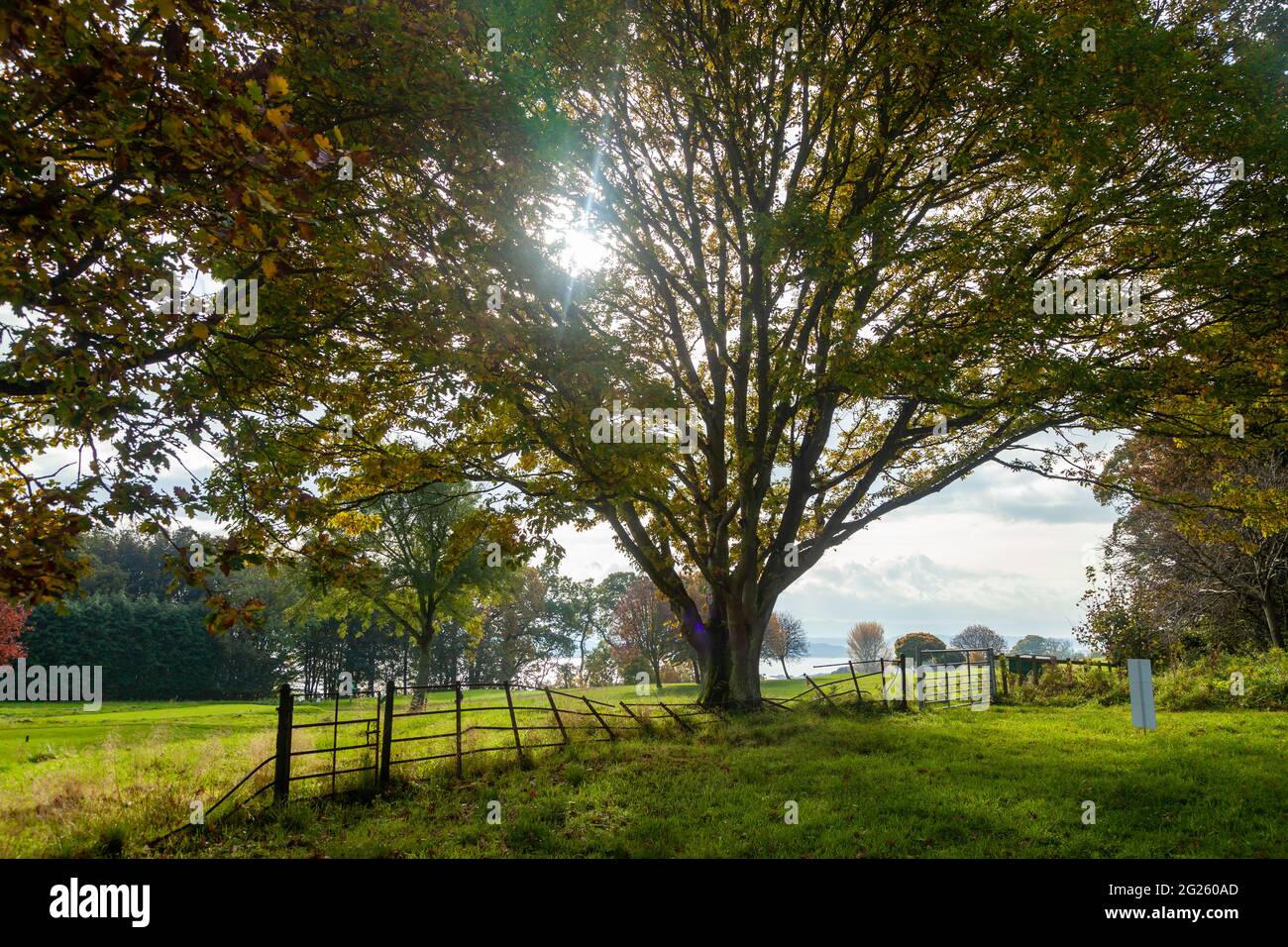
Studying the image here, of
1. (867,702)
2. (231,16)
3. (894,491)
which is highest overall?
(231,16)

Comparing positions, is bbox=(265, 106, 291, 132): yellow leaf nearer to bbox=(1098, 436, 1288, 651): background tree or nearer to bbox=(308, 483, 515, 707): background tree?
bbox=(1098, 436, 1288, 651): background tree

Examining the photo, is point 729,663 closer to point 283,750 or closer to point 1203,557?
point 283,750

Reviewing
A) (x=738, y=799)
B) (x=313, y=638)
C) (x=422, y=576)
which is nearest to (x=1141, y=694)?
(x=738, y=799)

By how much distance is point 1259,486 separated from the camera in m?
18.9

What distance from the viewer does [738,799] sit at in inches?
342

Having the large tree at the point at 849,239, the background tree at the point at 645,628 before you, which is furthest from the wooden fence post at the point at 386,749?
the background tree at the point at 645,628

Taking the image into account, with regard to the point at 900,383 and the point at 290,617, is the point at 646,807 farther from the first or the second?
the point at 290,617

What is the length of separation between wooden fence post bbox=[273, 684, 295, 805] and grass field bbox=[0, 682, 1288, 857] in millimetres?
574

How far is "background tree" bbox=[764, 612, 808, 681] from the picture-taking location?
6184 centimetres

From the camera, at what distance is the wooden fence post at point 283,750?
29.9ft

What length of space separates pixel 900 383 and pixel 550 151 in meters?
7.06

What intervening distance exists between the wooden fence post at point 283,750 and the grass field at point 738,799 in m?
0.57

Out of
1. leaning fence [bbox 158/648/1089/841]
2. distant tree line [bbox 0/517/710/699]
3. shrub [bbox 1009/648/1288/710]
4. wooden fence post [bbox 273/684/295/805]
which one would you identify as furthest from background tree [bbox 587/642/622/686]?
wooden fence post [bbox 273/684/295/805]
